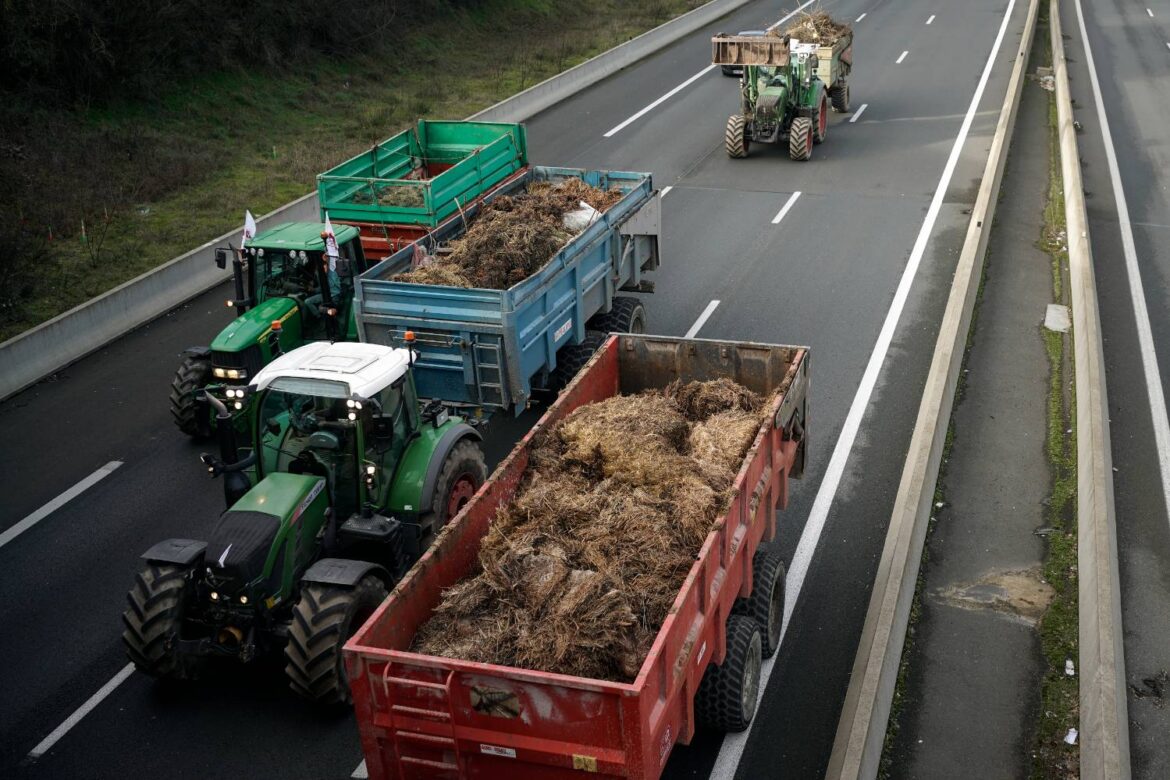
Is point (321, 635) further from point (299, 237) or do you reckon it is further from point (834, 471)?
point (834, 471)

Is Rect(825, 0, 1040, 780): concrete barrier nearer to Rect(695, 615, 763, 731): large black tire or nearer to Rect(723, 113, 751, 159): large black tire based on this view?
Rect(695, 615, 763, 731): large black tire

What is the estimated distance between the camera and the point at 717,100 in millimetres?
Result: 30062

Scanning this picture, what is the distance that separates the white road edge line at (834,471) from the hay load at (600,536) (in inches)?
65.2

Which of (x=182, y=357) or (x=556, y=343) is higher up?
(x=556, y=343)

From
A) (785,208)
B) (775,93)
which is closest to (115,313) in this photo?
(785,208)

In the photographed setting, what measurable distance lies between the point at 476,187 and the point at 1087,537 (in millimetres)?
10065

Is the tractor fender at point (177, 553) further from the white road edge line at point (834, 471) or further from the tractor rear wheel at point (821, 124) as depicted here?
the tractor rear wheel at point (821, 124)

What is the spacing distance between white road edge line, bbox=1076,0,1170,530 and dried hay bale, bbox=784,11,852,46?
6.71 metres

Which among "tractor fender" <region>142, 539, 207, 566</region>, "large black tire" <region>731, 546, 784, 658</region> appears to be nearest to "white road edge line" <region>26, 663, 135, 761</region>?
"tractor fender" <region>142, 539, 207, 566</region>

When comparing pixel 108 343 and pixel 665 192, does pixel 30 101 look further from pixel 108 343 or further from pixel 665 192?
pixel 665 192

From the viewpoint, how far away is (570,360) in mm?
13539

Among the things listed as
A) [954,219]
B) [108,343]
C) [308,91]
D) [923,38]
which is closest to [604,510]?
[108,343]

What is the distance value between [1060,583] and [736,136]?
15938mm

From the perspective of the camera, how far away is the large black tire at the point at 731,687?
840 centimetres
